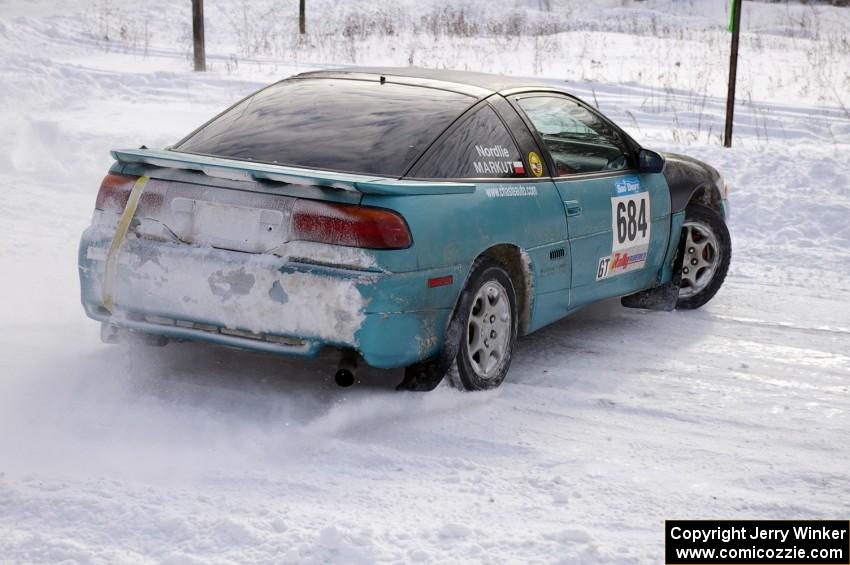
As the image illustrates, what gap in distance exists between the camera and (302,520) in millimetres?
3729

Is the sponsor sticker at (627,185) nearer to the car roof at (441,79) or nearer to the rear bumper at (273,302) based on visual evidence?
the car roof at (441,79)

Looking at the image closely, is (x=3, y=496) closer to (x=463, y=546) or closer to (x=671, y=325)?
(x=463, y=546)

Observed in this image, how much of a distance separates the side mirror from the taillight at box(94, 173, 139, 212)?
2.90 meters

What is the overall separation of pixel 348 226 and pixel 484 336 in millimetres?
1009

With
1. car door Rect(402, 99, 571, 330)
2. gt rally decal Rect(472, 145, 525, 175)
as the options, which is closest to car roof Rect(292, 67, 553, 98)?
car door Rect(402, 99, 571, 330)

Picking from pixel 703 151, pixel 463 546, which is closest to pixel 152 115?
pixel 703 151

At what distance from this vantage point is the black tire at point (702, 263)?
23.8 feet

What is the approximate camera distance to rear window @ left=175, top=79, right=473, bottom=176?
16.7ft

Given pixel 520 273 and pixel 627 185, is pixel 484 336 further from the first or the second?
pixel 627 185

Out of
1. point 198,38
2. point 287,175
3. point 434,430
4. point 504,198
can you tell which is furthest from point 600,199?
point 198,38

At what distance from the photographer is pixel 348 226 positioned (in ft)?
14.9

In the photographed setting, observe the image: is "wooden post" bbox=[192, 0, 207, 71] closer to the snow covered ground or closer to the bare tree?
the bare tree

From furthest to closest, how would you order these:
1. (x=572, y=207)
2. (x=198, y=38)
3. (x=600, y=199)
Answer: (x=198, y=38) → (x=600, y=199) → (x=572, y=207)

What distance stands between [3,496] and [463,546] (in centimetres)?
155
